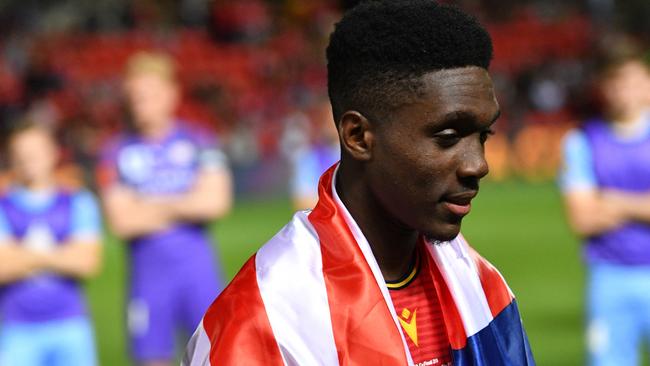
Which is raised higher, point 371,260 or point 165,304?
point 371,260

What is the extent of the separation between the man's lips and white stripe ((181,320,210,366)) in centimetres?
58

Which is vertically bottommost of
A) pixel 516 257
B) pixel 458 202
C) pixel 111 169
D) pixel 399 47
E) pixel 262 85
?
pixel 516 257

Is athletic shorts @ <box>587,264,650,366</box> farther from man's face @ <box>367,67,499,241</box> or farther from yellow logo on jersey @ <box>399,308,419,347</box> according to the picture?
man's face @ <box>367,67,499,241</box>

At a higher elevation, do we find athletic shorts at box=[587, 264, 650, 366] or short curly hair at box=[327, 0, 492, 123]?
short curly hair at box=[327, 0, 492, 123]

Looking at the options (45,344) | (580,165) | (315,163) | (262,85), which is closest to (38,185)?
(45,344)

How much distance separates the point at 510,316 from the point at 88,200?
14.4ft

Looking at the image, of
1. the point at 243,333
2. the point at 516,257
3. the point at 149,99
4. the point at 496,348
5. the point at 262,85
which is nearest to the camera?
the point at 243,333

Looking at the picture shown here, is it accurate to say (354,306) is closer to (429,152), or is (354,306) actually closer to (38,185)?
(429,152)

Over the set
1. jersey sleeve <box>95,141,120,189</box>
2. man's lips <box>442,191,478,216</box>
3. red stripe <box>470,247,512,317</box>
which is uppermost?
jersey sleeve <box>95,141,120,189</box>

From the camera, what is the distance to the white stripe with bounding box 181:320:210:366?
241cm

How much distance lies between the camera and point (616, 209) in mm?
6320

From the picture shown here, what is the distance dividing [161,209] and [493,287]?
4396 millimetres

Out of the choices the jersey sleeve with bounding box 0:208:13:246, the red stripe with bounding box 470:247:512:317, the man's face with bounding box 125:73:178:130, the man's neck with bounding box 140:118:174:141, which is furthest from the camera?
the man's neck with bounding box 140:118:174:141

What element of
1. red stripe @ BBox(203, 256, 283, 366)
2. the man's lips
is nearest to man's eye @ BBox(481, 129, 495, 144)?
the man's lips
